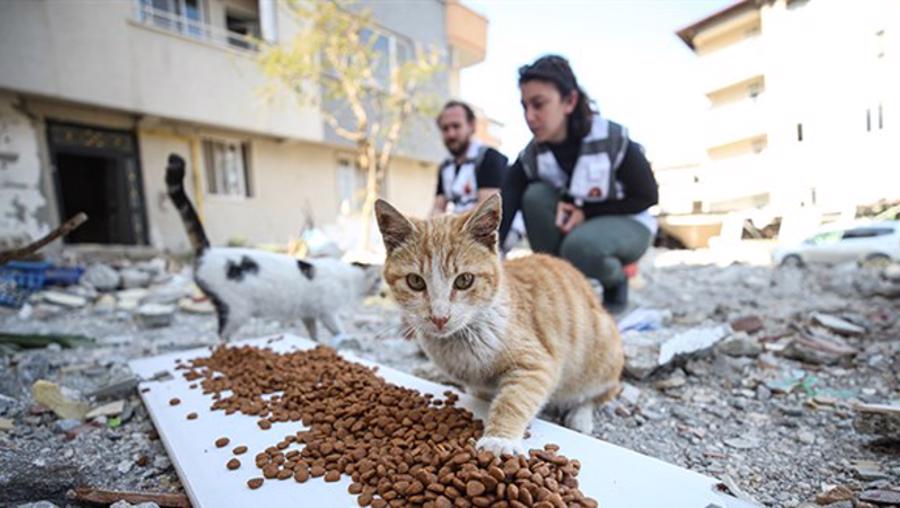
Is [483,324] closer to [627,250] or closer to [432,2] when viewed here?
[627,250]

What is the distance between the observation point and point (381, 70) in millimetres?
6965

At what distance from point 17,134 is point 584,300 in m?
7.36

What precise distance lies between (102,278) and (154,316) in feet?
6.39

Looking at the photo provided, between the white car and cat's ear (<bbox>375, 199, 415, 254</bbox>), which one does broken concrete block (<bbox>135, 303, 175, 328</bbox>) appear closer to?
cat's ear (<bbox>375, 199, 415, 254</bbox>)

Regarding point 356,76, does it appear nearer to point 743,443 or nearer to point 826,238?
point 826,238

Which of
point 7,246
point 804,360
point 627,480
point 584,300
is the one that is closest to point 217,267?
point 584,300

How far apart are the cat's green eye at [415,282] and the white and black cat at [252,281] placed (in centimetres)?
149

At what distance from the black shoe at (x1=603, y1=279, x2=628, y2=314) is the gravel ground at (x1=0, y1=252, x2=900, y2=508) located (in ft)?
1.27

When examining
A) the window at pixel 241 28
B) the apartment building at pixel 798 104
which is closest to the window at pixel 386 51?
the window at pixel 241 28

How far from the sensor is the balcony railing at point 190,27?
396cm

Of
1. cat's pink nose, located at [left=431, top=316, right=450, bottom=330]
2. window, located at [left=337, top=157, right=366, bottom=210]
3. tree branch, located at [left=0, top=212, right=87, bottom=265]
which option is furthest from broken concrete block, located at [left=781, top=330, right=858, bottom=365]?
window, located at [left=337, top=157, right=366, bottom=210]

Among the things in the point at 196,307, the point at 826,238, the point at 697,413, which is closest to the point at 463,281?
the point at 697,413

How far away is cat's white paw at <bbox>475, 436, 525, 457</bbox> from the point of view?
1.03m

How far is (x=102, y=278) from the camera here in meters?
4.76
